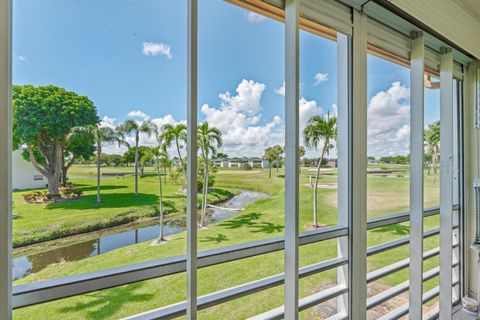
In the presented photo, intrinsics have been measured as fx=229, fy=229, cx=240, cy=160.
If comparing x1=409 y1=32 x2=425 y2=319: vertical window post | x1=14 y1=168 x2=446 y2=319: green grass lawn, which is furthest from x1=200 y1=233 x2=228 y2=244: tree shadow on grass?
x1=409 y1=32 x2=425 y2=319: vertical window post

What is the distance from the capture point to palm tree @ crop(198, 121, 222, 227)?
1182 millimetres

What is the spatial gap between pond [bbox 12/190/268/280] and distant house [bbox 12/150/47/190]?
0.24m

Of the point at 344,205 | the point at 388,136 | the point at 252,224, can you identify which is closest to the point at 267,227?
the point at 252,224

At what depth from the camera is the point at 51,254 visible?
838mm

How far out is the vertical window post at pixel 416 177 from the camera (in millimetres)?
1663

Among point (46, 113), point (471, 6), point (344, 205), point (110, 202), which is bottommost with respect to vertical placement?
point (344, 205)

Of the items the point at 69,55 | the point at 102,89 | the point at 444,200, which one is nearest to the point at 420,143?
the point at 444,200

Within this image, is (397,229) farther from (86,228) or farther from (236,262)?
(86,228)

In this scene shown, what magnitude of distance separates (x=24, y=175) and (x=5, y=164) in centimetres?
13

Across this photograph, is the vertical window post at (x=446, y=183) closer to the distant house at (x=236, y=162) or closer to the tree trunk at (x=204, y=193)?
the distant house at (x=236, y=162)

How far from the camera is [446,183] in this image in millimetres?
1968

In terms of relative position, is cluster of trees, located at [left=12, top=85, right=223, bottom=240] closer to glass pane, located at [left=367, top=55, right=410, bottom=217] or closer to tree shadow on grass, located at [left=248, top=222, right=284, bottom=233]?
tree shadow on grass, located at [left=248, top=222, right=284, bottom=233]

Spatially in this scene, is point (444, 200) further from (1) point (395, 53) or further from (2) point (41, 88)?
(2) point (41, 88)

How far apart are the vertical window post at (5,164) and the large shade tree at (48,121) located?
3.5 inches
